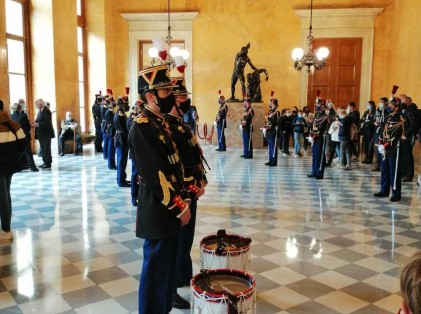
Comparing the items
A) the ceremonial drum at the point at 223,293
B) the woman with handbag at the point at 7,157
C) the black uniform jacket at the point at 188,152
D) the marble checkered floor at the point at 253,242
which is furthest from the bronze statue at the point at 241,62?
the ceremonial drum at the point at 223,293

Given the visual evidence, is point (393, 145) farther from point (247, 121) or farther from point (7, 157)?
point (247, 121)

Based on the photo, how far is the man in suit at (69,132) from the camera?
14.5m

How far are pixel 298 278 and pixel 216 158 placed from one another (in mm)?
9736

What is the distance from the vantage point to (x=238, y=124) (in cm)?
1689

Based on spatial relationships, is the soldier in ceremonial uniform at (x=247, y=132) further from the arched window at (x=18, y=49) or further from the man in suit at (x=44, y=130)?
the arched window at (x=18, y=49)

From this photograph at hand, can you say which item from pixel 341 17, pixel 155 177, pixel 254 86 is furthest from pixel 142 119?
pixel 341 17

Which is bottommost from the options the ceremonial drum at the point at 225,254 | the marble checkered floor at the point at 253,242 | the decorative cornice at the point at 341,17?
the marble checkered floor at the point at 253,242

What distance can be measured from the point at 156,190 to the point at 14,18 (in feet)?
43.5

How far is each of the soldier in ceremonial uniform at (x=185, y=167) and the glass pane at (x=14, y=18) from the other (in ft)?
37.9

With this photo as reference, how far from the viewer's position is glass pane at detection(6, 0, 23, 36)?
44.8 ft

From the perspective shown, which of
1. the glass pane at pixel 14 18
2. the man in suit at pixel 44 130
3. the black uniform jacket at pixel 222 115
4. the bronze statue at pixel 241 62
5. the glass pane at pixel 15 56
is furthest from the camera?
the black uniform jacket at pixel 222 115

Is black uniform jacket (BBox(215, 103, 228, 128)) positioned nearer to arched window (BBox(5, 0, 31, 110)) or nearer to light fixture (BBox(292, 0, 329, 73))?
light fixture (BBox(292, 0, 329, 73))

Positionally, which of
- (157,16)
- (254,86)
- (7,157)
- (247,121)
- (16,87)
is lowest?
(7,157)

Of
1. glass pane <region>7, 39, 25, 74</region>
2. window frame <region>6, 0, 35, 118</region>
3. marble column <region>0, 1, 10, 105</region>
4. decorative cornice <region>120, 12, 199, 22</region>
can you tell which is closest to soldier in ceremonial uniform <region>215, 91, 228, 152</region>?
decorative cornice <region>120, 12, 199, 22</region>
